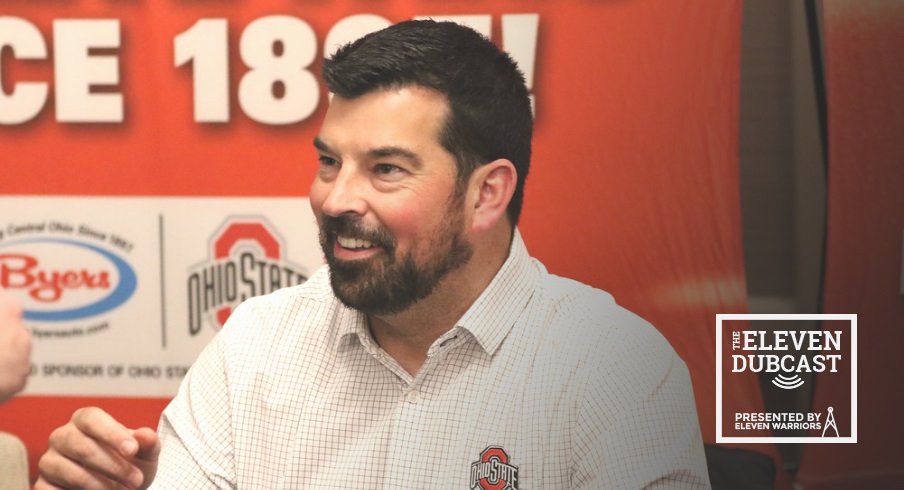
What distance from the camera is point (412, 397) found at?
→ 4.45 ft

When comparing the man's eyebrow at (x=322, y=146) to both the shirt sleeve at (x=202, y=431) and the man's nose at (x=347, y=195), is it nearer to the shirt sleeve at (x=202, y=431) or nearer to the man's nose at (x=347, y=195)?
the man's nose at (x=347, y=195)

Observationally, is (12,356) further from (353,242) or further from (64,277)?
(64,277)

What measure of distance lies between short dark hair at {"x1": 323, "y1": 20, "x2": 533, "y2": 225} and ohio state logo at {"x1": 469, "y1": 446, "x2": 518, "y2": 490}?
38 centimetres

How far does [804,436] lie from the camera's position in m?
1.68

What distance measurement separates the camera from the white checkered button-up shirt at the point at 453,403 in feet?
4.14

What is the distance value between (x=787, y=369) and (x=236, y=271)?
102 cm

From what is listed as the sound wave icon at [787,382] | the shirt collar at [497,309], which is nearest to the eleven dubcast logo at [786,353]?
the sound wave icon at [787,382]

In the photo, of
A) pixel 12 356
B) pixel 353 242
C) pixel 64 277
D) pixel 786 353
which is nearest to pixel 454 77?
pixel 353 242

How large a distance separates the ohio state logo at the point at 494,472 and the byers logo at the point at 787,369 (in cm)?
56

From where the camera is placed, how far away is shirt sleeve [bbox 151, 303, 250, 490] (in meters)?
1.37

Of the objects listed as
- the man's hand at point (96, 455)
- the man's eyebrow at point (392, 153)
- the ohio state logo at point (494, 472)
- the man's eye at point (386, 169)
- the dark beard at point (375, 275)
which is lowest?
the ohio state logo at point (494, 472)

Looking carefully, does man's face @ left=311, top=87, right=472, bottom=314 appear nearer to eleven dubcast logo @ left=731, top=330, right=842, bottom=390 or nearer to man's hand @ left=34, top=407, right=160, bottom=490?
man's hand @ left=34, top=407, right=160, bottom=490

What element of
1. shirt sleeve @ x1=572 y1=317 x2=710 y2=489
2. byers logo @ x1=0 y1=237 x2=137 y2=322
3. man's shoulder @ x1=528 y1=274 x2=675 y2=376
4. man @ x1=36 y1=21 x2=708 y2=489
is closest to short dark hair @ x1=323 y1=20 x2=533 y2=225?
man @ x1=36 y1=21 x2=708 y2=489

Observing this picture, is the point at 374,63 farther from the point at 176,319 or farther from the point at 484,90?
the point at 176,319
